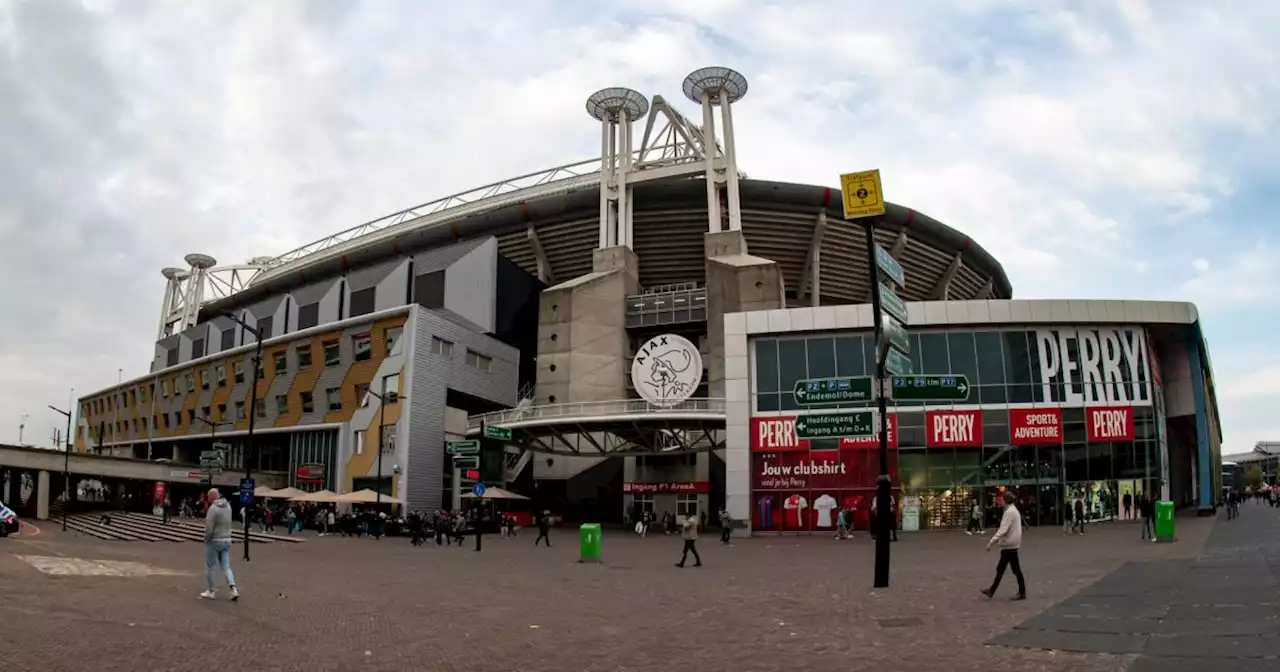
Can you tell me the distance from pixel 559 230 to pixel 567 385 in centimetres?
1487

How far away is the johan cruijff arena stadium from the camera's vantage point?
127ft

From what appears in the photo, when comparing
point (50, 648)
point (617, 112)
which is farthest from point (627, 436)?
point (50, 648)

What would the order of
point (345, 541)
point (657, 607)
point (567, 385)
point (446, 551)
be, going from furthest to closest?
point (567, 385), point (345, 541), point (446, 551), point (657, 607)

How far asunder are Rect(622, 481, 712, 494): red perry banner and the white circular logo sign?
5465mm

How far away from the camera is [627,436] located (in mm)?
51281

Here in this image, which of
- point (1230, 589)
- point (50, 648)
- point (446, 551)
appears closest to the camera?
point (50, 648)

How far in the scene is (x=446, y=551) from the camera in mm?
32156

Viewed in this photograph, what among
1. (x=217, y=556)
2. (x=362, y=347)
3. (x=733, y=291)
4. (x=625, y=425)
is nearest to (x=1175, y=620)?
(x=217, y=556)

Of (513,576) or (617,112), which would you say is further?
(617,112)

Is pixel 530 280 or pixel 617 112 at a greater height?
pixel 617 112

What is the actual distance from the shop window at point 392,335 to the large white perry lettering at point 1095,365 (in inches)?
1379

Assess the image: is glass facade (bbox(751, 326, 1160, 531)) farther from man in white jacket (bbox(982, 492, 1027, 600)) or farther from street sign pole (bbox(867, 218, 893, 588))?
man in white jacket (bbox(982, 492, 1027, 600))

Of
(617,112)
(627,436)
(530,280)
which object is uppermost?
(617,112)

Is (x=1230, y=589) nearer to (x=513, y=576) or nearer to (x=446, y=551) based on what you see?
(x=513, y=576)
